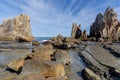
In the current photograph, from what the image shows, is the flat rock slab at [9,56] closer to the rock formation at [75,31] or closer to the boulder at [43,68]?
the boulder at [43,68]

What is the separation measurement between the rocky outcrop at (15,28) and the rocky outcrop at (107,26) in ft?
154

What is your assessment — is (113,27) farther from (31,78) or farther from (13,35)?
(31,78)

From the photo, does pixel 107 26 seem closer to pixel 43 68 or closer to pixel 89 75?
pixel 89 75

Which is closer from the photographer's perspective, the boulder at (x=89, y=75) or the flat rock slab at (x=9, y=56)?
the boulder at (x=89, y=75)

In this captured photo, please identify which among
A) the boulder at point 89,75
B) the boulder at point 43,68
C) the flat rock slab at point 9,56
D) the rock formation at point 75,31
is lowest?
the boulder at point 89,75

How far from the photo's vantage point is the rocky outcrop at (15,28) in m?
124

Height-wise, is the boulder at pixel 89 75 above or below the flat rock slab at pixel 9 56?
below

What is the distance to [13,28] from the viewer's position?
127 meters

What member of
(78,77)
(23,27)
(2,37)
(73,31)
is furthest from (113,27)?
(78,77)

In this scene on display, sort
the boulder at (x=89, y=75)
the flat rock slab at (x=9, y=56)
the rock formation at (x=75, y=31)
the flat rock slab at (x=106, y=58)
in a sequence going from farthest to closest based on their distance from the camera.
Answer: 1. the rock formation at (x=75, y=31)
2. the flat rock slab at (x=9, y=56)
3. the flat rock slab at (x=106, y=58)
4. the boulder at (x=89, y=75)

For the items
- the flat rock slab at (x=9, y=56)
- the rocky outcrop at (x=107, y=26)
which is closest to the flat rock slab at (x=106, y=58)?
the flat rock slab at (x=9, y=56)

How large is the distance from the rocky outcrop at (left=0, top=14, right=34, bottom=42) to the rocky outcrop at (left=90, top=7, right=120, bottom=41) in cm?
4703

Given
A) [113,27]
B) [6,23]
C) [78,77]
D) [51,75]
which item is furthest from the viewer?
[6,23]

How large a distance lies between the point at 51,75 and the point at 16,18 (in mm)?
119437
